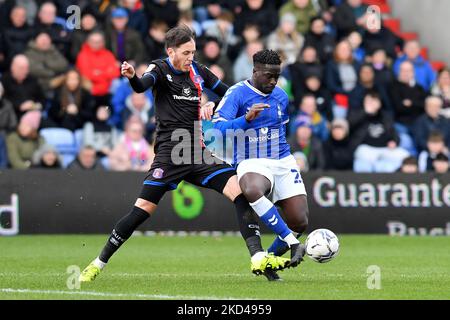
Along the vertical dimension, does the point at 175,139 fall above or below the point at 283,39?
below

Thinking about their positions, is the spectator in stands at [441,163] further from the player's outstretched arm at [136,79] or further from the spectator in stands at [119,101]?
the player's outstretched arm at [136,79]

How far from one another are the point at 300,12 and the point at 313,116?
8.44ft

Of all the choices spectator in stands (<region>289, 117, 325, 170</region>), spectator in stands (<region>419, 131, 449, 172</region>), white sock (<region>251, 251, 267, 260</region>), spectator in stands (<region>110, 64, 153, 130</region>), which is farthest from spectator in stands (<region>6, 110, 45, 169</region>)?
white sock (<region>251, 251, 267, 260</region>)

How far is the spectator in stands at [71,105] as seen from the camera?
19.4 meters

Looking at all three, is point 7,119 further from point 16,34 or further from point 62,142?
point 16,34

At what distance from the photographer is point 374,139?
2061 cm

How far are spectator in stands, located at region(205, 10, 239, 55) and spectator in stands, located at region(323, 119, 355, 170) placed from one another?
2509mm

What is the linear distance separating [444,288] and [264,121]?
2491mm

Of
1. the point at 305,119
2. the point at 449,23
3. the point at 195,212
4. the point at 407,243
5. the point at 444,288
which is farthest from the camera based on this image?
the point at 449,23

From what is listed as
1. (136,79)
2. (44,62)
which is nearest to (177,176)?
(136,79)

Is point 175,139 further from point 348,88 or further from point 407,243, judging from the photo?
point 348,88

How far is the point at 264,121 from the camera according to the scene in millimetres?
11555

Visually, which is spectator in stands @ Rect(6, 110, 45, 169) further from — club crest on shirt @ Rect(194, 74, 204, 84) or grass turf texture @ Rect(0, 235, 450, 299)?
club crest on shirt @ Rect(194, 74, 204, 84)
